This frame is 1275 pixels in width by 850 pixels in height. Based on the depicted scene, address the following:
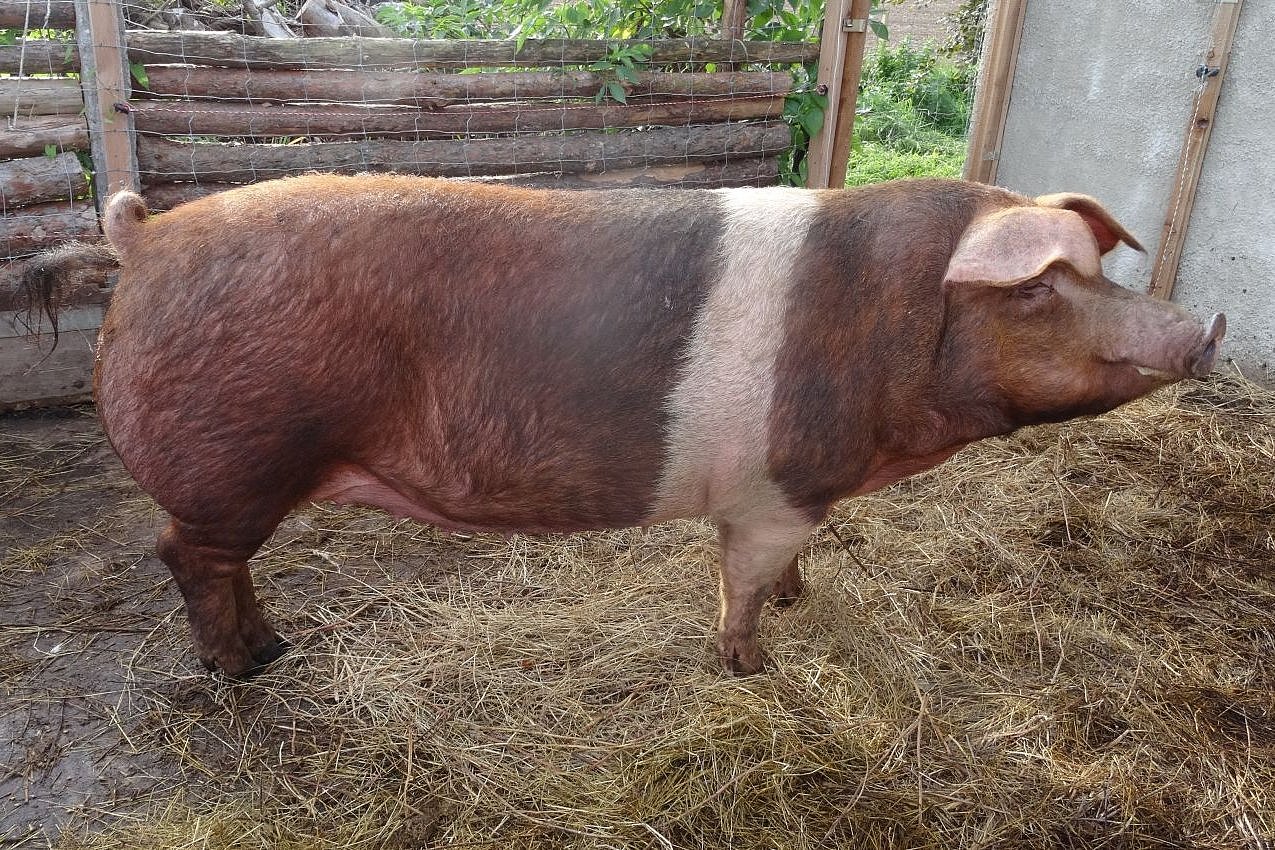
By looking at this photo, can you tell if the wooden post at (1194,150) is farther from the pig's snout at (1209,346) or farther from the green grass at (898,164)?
the pig's snout at (1209,346)

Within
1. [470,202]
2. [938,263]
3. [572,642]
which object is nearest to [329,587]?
[572,642]

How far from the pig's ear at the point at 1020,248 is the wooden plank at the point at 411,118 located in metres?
3.38

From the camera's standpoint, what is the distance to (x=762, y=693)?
325cm

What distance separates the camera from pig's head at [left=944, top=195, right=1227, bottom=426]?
2516 mm

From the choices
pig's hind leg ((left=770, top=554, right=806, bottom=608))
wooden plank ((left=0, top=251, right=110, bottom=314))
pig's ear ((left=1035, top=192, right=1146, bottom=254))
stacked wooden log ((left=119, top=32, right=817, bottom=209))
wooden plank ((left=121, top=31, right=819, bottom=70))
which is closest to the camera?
pig's ear ((left=1035, top=192, right=1146, bottom=254))

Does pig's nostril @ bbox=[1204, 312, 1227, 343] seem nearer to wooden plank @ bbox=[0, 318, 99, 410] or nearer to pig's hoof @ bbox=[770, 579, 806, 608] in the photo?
pig's hoof @ bbox=[770, 579, 806, 608]

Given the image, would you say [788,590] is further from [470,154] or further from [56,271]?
[470,154]

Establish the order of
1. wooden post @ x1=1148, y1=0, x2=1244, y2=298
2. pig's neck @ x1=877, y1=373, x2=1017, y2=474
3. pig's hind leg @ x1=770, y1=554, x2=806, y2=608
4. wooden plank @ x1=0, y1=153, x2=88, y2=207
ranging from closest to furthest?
pig's neck @ x1=877, y1=373, x2=1017, y2=474 → pig's hind leg @ x1=770, y1=554, x2=806, y2=608 → wooden plank @ x1=0, y1=153, x2=88, y2=207 → wooden post @ x1=1148, y1=0, x2=1244, y2=298

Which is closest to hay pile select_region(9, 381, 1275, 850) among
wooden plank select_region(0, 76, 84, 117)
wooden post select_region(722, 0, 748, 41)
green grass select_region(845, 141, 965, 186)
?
wooden plank select_region(0, 76, 84, 117)

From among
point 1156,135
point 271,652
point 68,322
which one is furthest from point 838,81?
point 271,652

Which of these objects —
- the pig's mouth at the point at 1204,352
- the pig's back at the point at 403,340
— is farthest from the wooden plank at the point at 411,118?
the pig's mouth at the point at 1204,352

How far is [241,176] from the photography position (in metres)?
4.85

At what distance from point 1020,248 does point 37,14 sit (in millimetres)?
4549

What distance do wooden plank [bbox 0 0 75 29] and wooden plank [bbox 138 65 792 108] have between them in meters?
0.40
